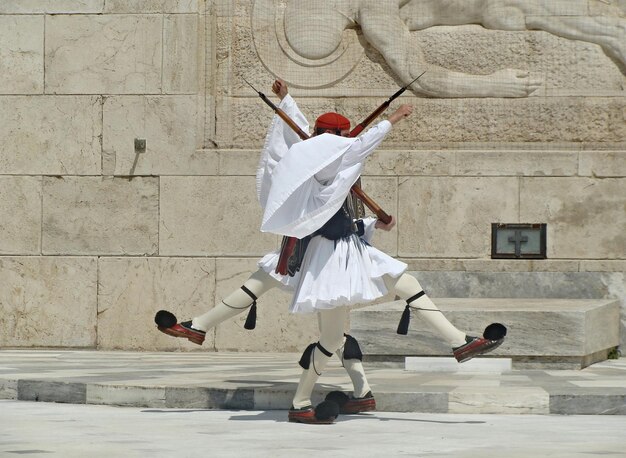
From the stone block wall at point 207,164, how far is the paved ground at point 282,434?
431cm

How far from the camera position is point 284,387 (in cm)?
865

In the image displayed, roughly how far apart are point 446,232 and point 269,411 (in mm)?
4565

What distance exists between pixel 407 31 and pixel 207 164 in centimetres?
212

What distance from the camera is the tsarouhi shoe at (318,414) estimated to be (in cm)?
779

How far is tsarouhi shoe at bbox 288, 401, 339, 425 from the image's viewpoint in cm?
779

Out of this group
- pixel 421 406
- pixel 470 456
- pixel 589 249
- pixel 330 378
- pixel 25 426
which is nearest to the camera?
pixel 470 456

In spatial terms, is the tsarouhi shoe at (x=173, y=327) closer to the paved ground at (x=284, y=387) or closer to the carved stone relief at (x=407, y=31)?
the paved ground at (x=284, y=387)

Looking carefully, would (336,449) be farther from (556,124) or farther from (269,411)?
(556,124)

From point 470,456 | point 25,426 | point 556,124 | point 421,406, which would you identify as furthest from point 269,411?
point 556,124

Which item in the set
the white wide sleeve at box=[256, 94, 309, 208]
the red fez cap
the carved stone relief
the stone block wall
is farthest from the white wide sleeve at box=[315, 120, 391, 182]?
the carved stone relief

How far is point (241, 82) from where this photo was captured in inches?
515

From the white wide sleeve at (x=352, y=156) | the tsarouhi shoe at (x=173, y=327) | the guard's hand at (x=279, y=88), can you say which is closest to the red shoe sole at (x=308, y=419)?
the tsarouhi shoe at (x=173, y=327)

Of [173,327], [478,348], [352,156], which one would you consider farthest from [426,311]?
[173,327]

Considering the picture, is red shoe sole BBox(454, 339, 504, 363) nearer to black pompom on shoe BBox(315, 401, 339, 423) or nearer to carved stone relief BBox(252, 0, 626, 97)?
black pompom on shoe BBox(315, 401, 339, 423)
